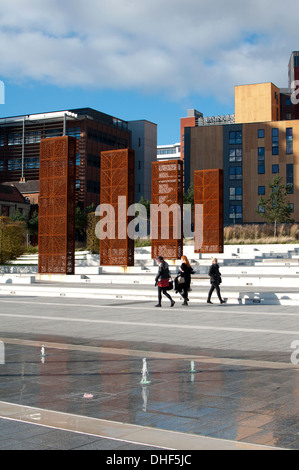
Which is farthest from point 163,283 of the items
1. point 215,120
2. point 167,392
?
point 215,120

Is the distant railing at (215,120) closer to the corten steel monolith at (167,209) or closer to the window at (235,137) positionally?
the window at (235,137)

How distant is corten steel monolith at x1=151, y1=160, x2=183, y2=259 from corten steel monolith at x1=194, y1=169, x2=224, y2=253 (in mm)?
4721

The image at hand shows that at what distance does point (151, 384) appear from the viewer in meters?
6.88

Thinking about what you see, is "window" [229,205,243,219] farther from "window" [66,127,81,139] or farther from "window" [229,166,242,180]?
"window" [66,127,81,139]

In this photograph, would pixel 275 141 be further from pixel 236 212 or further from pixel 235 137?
pixel 236 212

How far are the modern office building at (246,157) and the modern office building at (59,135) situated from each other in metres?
15.4

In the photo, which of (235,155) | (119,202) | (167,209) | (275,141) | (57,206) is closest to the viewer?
(57,206)

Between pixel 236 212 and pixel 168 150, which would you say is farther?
pixel 168 150

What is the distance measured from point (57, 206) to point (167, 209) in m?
8.85

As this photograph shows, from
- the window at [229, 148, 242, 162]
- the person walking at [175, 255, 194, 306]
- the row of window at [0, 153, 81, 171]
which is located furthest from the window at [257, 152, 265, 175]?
the person walking at [175, 255, 194, 306]

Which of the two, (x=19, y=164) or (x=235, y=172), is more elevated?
(x=19, y=164)

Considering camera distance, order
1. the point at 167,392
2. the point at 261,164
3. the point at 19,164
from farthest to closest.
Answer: the point at 19,164, the point at 261,164, the point at 167,392

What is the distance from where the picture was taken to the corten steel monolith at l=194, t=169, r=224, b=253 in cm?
3969
